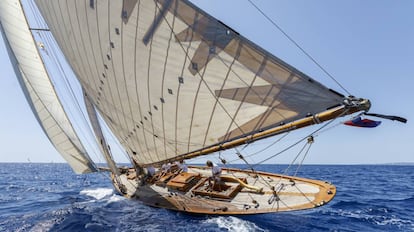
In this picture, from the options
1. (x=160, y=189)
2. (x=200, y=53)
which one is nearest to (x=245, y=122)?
(x=200, y=53)

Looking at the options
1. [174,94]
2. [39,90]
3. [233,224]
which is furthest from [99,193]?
[174,94]

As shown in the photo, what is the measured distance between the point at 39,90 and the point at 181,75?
750 cm

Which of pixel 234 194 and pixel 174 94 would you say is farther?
pixel 234 194

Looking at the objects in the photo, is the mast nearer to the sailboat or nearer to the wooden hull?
the sailboat

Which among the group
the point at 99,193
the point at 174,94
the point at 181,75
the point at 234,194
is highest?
the point at 181,75

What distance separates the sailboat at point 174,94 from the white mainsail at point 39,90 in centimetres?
5

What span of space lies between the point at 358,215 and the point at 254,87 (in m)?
8.33

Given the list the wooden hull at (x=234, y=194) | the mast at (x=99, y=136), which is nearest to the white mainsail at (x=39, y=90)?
the mast at (x=99, y=136)

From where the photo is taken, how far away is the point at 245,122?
276 inches

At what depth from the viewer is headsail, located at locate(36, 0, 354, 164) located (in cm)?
614

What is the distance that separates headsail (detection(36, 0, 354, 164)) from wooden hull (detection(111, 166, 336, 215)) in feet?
7.32

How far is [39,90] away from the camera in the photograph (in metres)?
10.8

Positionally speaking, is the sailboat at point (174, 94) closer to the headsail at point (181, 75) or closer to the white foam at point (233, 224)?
the headsail at point (181, 75)

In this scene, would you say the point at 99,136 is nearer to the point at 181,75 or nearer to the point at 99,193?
the point at 181,75
